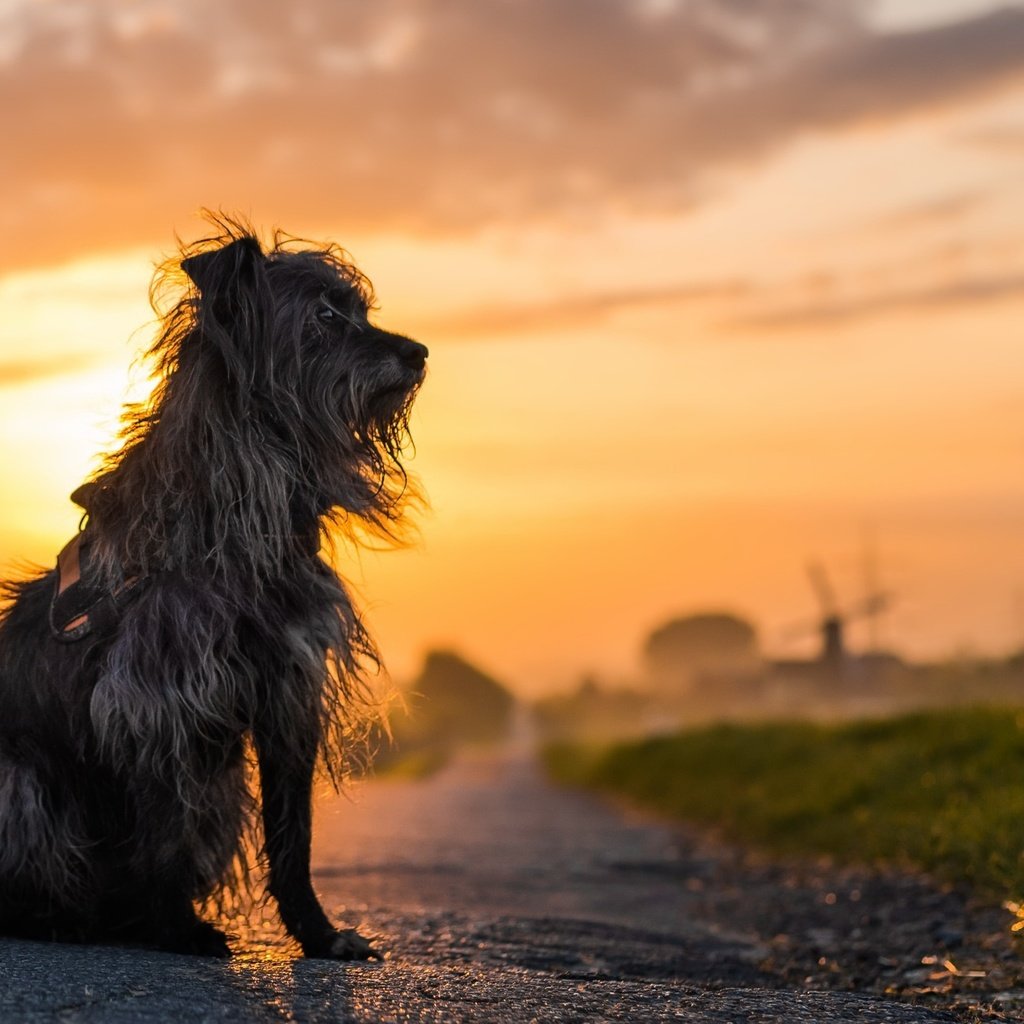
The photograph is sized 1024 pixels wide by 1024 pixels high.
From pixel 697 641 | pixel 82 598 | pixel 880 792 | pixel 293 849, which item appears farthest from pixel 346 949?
pixel 697 641

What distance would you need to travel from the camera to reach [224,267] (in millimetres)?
4773

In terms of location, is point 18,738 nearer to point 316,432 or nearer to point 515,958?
point 316,432

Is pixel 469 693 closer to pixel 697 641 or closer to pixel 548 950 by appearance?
pixel 697 641

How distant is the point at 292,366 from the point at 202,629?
3.15ft

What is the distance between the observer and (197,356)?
15.7 ft

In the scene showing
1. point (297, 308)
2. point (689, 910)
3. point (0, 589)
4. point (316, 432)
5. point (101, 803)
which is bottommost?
point (689, 910)

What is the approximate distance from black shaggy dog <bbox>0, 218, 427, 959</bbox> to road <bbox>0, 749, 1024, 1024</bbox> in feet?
1.16

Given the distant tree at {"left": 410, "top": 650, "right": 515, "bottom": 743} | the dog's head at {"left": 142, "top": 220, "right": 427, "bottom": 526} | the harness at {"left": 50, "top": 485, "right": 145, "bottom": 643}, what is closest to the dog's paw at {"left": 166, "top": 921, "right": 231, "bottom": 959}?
the harness at {"left": 50, "top": 485, "right": 145, "bottom": 643}

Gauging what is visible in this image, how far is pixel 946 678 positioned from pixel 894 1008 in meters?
24.9

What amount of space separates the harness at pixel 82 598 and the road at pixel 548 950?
1.02 meters

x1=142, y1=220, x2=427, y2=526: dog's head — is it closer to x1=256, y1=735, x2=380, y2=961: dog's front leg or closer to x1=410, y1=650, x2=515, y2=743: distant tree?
x1=256, y1=735, x2=380, y2=961: dog's front leg

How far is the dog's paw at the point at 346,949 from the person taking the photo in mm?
4746

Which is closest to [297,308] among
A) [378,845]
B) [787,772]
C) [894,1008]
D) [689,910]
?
[894,1008]

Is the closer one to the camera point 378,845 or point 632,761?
point 378,845
